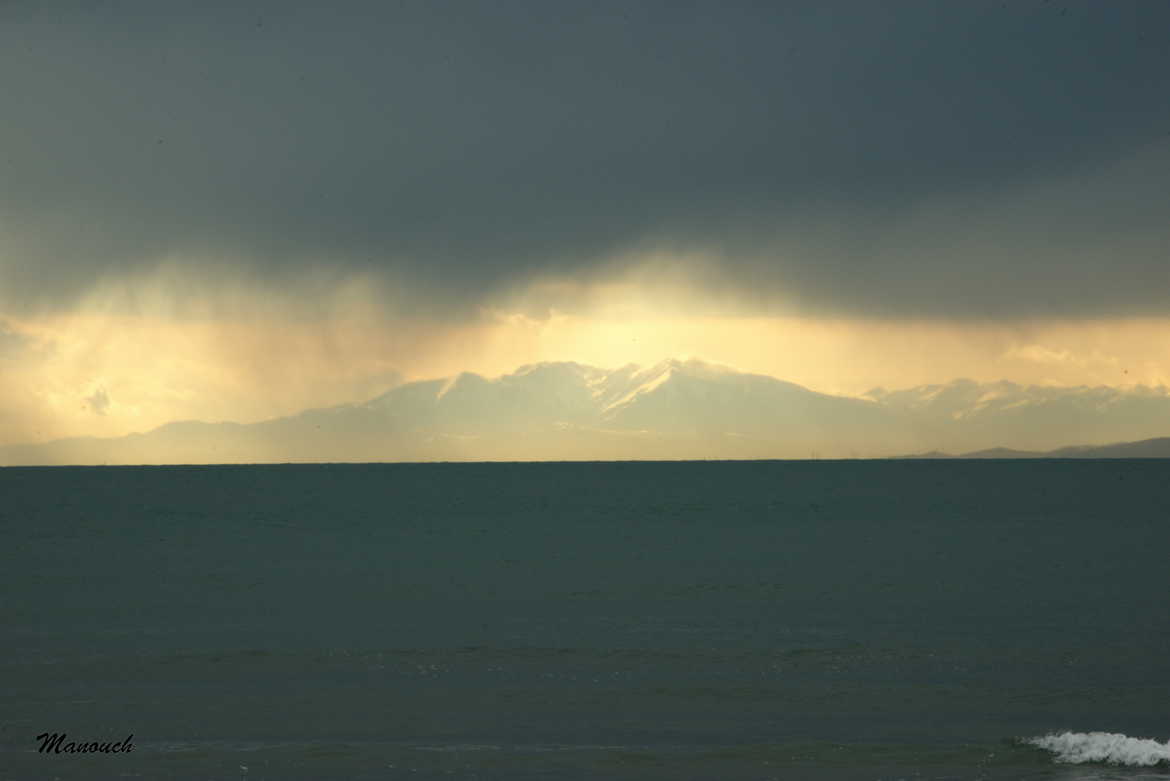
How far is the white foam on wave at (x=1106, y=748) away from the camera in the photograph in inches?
893

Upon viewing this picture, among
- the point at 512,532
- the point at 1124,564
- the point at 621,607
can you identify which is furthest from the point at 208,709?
the point at 512,532

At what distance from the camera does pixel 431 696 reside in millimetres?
28984

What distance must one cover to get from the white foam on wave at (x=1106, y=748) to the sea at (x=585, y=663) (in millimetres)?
51

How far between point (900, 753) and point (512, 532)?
7079 cm

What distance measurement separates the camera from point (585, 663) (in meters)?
33.3

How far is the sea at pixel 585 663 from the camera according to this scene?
23.3m

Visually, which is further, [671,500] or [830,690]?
[671,500]

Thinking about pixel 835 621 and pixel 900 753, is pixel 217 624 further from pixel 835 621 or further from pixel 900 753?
pixel 900 753

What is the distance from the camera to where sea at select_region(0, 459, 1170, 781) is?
23297 mm

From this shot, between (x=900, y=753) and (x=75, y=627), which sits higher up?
(x=75, y=627)

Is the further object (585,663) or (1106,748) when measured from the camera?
(585,663)

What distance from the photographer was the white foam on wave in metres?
22.7

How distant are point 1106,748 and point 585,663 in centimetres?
1435

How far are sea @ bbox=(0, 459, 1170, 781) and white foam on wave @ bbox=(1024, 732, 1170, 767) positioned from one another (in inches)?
2.0
